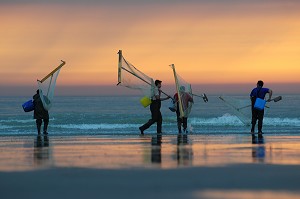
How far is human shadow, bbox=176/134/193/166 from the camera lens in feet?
54.4

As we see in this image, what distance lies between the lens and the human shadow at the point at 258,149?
57.1ft

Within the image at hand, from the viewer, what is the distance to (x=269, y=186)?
12906mm

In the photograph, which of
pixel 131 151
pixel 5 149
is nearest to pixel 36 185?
pixel 131 151

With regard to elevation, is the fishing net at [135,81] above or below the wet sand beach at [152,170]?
above

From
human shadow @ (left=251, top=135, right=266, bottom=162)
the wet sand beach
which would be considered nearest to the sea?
human shadow @ (left=251, top=135, right=266, bottom=162)

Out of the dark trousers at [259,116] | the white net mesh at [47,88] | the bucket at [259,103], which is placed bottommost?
the dark trousers at [259,116]

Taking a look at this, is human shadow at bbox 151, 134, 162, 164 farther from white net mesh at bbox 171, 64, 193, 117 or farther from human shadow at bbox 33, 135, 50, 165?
white net mesh at bbox 171, 64, 193, 117

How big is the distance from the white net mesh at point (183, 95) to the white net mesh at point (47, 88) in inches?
166

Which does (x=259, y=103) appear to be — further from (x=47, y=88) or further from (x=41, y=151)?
(x=41, y=151)

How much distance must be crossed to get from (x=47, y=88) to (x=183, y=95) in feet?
15.5

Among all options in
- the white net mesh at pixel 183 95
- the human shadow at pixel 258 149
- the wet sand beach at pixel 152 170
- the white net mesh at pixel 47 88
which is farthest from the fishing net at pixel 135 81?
the wet sand beach at pixel 152 170

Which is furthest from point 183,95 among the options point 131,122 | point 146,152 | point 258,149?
point 131,122

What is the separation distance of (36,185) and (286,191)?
12.5ft

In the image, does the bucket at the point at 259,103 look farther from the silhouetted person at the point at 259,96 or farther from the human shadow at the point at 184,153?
the human shadow at the point at 184,153
